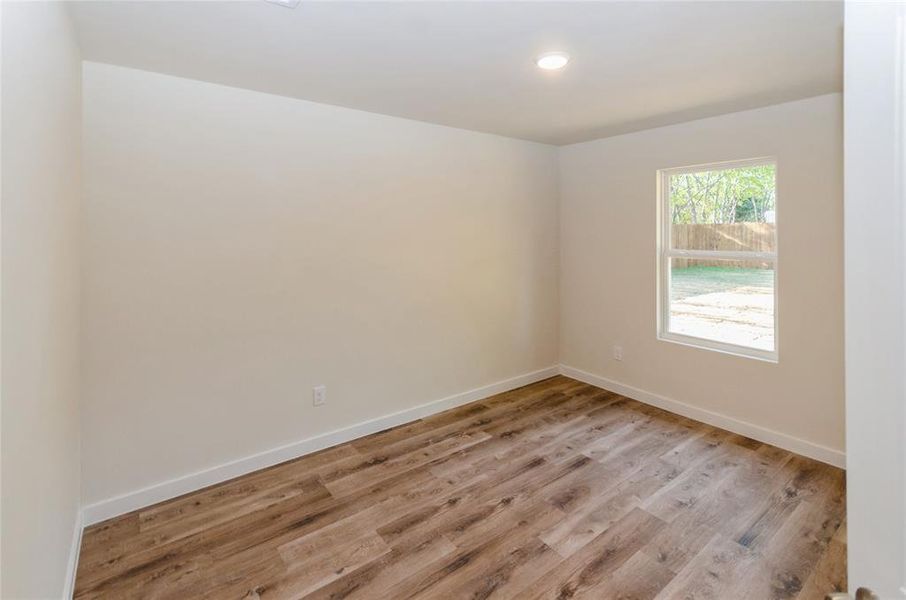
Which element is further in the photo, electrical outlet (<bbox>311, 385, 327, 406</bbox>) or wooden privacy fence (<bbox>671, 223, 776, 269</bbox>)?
wooden privacy fence (<bbox>671, 223, 776, 269</bbox>)

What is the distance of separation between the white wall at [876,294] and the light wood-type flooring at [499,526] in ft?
4.64

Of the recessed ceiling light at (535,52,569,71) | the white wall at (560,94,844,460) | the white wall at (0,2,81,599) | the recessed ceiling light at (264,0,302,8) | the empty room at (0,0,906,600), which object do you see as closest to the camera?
the white wall at (0,2,81,599)

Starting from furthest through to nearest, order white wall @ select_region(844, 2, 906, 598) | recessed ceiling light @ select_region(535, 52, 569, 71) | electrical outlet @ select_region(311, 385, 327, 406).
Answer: electrical outlet @ select_region(311, 385, 327, 406) < recessed ceiling light @ select_region(535, 52, 569, 71) < white wall @ select_region(844, 2, 906, 598)

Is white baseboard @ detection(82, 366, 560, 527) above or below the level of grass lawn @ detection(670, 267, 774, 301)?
below

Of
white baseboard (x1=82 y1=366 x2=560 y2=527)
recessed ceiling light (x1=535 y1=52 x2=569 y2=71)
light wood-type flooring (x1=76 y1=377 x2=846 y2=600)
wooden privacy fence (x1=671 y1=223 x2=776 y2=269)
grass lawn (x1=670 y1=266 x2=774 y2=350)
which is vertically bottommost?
light wood-type flooring (x1=76 y1=377 x2=846 y2=600)

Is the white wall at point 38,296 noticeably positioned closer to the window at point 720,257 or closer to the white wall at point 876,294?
the white wall at point 876,294

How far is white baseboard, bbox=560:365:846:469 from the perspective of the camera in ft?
9.33

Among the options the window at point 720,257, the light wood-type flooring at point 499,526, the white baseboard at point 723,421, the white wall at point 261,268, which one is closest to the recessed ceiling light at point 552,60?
the white wall at point 261,268

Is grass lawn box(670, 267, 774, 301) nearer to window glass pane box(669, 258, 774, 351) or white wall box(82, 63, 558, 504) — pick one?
window glass pane box(669, 258, 774, 351)

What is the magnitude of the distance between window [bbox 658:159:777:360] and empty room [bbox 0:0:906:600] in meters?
0.02

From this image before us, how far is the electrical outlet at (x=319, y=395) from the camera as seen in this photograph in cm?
301

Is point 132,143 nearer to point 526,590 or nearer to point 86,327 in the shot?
point 86,327

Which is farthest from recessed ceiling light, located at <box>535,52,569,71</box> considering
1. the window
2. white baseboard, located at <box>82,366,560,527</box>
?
white baseboard, located at <box>82,366,560,527</box>

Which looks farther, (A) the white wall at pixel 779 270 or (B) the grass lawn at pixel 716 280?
(B) the grass lawn at pixel 716 280
